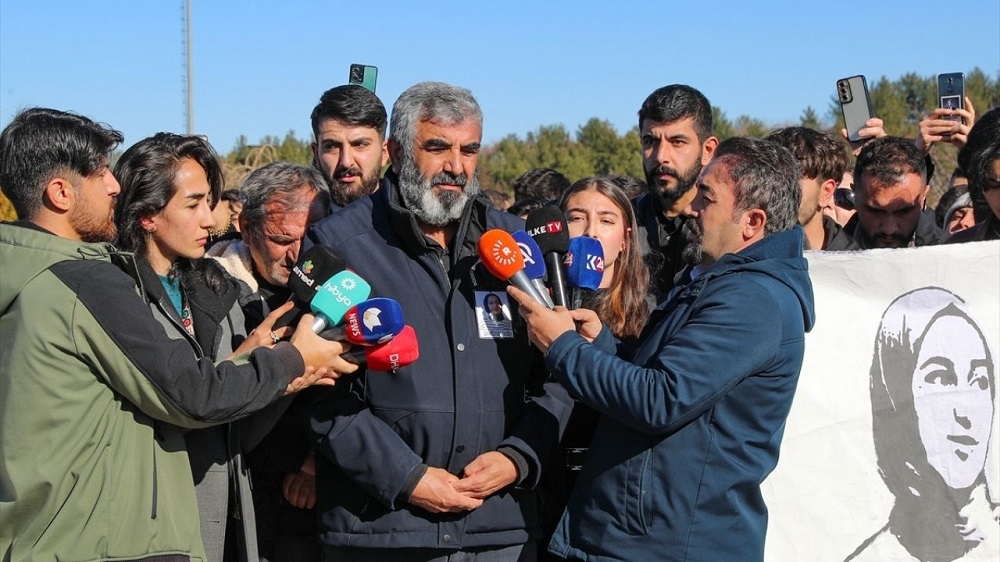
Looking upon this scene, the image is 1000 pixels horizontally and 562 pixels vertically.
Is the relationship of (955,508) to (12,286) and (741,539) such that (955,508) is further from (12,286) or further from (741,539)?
(12,286)

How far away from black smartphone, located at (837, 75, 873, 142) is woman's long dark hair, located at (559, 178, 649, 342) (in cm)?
194

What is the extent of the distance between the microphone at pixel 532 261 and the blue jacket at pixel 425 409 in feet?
0.67

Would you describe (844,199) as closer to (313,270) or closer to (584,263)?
(584,263)

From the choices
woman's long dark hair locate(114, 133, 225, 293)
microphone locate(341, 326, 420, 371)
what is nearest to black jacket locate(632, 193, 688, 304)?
microphone locate(341, 326, 420, 371)

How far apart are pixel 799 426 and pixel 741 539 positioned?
1050mm

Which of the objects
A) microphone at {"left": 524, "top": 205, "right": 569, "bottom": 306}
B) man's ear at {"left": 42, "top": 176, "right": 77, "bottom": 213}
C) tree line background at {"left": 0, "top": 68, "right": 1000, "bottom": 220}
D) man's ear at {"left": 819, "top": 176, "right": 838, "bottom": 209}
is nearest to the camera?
man's ear at {"left": 42, "top": 176, "right": 77, "bottom": 213}

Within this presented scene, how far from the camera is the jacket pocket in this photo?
143 inches

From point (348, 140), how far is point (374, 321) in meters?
2.58

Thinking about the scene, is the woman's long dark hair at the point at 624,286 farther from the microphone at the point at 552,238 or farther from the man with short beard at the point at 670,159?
the man with short beard at the point at 670,159

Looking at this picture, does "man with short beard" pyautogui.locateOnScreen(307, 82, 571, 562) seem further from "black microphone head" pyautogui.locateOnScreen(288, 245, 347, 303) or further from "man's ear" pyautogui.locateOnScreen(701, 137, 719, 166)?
"man's ear" pyautogui.locateOnScreen(701, 137, 719, 166)

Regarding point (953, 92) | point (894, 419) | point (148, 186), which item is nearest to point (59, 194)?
point (148, 186)

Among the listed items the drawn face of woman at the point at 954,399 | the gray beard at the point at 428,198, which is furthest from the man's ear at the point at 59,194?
the drawn face of woman at the point at 954,399

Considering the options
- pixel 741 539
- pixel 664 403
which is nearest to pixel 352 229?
pixel 664 403

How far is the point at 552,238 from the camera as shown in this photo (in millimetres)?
4137
